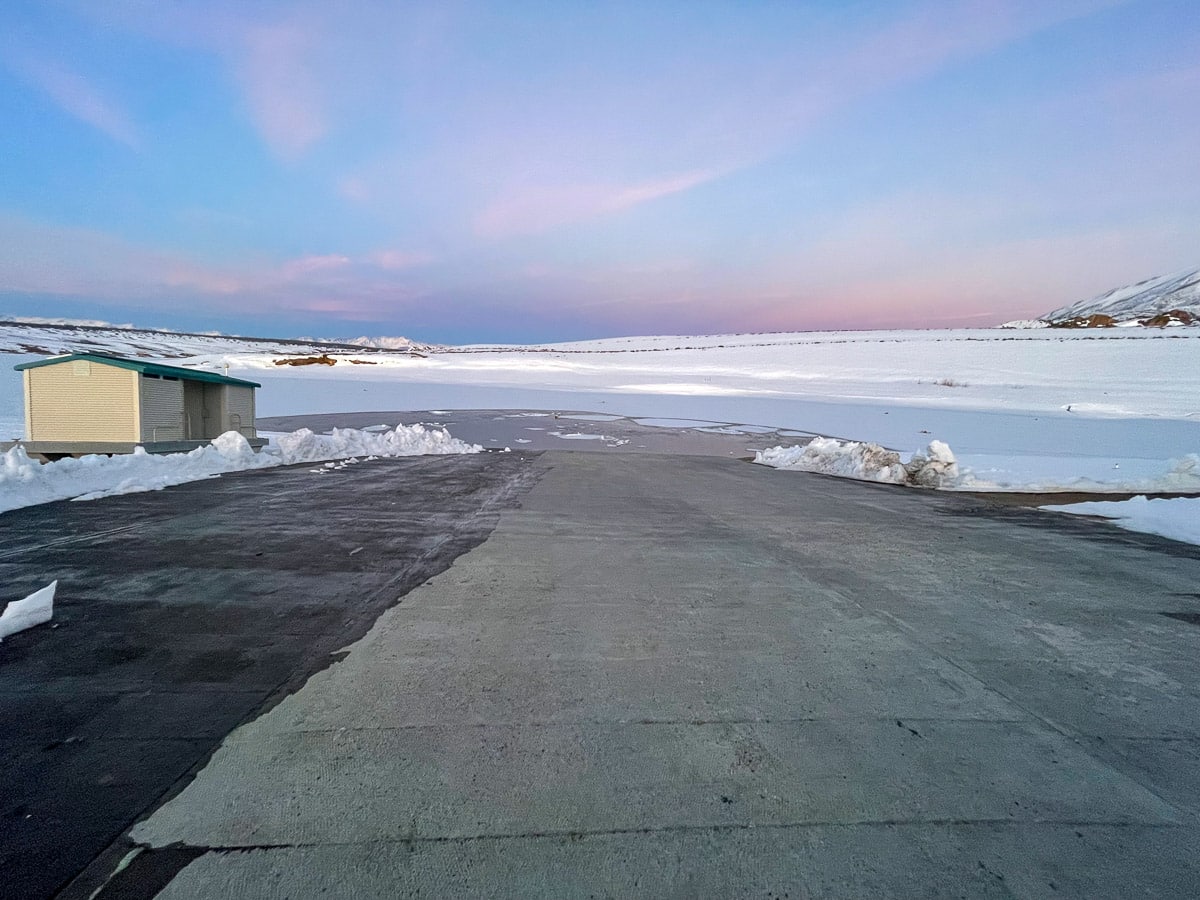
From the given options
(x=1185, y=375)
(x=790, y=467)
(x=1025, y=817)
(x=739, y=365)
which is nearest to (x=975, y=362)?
(x=1185, y=375)

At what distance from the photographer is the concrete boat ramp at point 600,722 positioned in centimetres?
223

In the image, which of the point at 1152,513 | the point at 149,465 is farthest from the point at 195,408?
the point at 1152,513

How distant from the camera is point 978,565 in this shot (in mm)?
6383

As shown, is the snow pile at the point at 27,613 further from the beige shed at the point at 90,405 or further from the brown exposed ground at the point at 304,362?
the brown exposed ground at the point at 304,362

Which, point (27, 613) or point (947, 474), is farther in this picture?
point (947, 474)

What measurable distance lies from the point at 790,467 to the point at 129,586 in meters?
14.1

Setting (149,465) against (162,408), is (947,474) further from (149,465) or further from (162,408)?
(162,408)

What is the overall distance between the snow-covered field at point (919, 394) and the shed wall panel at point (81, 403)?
5519 mm

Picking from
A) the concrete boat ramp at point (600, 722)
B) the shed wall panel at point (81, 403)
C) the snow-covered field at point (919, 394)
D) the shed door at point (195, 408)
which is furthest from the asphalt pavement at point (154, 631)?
the shed door at point (195, 408)

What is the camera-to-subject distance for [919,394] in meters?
42.8

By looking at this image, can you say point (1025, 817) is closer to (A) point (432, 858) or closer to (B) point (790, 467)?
(A) point (432, 858)

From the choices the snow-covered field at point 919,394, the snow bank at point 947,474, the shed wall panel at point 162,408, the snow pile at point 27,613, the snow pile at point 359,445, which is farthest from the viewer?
the snow-covered field at point 919,394

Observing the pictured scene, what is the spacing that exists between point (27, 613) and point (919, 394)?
4562 cm

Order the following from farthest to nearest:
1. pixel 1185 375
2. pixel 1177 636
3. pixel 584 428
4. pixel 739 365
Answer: pixel 739 365, pixel 1185 375, pixel 584 428, pixel 1177 636
